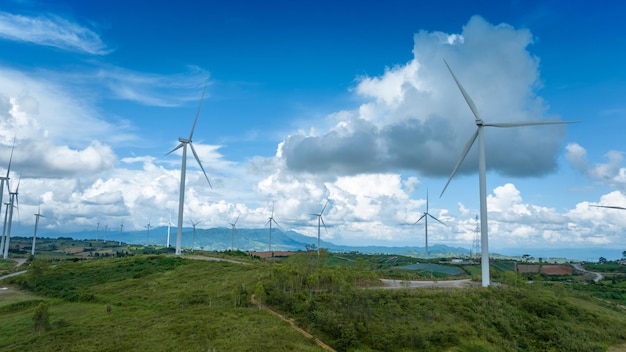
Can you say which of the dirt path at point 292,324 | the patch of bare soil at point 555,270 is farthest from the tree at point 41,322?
the patch of bare soil at point 555,270

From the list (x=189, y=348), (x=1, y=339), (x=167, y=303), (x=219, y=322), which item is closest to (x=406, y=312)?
(x=219, y=322)

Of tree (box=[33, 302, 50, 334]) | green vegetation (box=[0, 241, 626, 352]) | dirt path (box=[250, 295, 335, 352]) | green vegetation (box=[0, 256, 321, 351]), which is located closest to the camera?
green vegetation (box=[0, 256, 321, 351])

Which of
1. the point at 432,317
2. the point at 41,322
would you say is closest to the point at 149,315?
the point at 41,322

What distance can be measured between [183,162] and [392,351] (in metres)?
92.2

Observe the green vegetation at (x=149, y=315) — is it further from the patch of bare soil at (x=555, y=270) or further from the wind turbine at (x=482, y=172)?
the patch of bare soil at (x=555, y=270)

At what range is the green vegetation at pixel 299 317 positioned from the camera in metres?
47.3

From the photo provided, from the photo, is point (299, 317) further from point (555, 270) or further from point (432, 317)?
point (555, 270)

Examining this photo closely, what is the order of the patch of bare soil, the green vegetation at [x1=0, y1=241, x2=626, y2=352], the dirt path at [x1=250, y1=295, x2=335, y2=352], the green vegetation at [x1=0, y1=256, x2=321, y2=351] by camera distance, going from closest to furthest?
the green vegetation at [x1=0, y1=256, x2=321, y2=351] → the green vegetation at [x1=0, y1=241, x2=626, y2=352] → the dirt path at [x1=250, y1=295, x2=335, y2=352] → the patch of bare soil

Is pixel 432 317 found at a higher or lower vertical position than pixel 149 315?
higher

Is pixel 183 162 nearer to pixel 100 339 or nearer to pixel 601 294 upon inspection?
pixel 100 339

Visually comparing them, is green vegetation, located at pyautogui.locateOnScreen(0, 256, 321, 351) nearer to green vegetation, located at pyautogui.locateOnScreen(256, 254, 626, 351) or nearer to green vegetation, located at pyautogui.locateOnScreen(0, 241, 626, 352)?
green vegetation, located at pyautogui.locateOnScreen(0, 241, 626, 352)

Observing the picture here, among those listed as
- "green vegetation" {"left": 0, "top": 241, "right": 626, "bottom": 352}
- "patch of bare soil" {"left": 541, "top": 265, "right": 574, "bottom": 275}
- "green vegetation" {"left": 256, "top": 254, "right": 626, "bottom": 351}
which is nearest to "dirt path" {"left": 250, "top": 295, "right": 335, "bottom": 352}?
"green vegetation" {"left": 0, "top": 241, "right": 626, "bottom": 352}

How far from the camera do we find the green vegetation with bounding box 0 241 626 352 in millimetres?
47344

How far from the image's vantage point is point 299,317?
55250 mm
